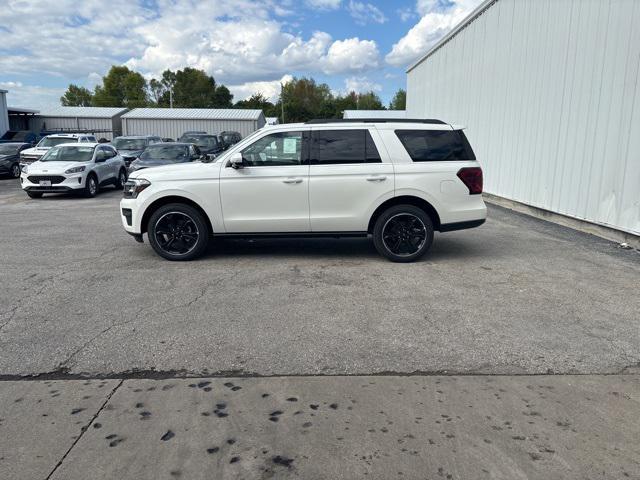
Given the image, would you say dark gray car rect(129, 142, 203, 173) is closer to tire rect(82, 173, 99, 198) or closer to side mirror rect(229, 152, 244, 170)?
tire rect(82, 173, 99, 198)

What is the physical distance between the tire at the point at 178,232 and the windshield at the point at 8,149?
2029 centimetres

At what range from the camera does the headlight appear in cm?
740

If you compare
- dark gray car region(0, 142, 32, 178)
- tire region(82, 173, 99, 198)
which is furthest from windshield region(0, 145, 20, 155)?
tire region(82, 173, 99, 198)

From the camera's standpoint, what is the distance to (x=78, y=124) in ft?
159

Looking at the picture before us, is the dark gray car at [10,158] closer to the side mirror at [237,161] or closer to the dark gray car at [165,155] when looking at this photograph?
the dark gray car at [165,155]

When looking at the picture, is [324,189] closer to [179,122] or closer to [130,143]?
[130,143]

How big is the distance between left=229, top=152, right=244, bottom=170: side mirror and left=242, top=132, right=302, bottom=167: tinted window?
0.16m

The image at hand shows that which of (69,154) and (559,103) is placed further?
(69,154)

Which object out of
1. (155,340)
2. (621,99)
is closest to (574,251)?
(621,99)

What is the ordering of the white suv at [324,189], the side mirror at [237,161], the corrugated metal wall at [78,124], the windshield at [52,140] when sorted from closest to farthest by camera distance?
the side mirror at [237,161] < the white suv at [324,189] < the windshield at [52,140] < the corrugated metal wall at [78,124]

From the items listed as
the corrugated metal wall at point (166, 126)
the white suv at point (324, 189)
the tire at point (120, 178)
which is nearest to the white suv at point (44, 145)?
the tire at point (120, 178)

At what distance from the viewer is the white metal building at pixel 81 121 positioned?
1871 inches

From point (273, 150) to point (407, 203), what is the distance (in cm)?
203

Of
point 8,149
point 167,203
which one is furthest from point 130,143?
point 167,203
